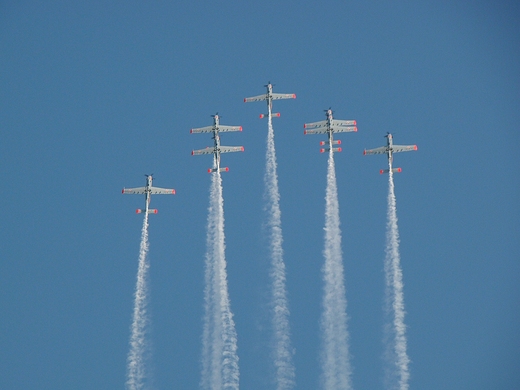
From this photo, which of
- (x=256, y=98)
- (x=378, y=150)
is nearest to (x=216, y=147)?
(x=256, y=98)

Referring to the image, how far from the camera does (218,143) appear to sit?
127250mm

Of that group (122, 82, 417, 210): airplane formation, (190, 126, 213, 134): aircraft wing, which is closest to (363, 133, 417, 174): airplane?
(122, 82, 417, 210): airplane formation

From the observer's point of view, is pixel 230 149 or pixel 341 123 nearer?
pixel 341 123

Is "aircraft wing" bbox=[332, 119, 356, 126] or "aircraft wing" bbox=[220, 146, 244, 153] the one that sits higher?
"aircraft wing" bbox=[332, 119, 356, 126]

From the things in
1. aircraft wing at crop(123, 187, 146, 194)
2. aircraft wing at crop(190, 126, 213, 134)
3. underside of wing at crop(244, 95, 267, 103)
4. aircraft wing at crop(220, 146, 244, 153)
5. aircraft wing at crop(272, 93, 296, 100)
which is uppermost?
aircraft wing at crop(272, 93, 296, 100)

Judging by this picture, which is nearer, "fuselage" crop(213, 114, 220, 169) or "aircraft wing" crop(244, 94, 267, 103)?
"fuselage" crop(213, 114, 220, 169)

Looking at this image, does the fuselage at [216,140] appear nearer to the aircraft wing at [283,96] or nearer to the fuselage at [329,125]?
the aircraft wing at [283,96]

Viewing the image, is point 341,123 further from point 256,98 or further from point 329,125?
point 256,98

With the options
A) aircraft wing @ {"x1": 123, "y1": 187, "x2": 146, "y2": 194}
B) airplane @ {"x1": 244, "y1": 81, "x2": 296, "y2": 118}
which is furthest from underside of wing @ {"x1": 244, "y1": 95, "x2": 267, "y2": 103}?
aircraft wing @ {"x1": 123, "y1": 187, "x2": 146, "y2": 194}

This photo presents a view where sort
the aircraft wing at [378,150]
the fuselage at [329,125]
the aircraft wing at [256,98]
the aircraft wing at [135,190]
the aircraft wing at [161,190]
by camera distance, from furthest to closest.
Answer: the aircraft wing at [256,98], the aircraft wing at [161,190], the aircraft wing at [135,190], the aircraft wing at [378,150], the fuselage at [329,125]

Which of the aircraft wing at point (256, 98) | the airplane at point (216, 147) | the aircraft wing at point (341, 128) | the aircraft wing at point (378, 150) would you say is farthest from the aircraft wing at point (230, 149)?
the aircraft wing at point (378, 150)

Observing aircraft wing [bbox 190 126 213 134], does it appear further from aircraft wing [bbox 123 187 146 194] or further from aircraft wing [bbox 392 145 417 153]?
aircraft wing [bbox 392 145 417 153]

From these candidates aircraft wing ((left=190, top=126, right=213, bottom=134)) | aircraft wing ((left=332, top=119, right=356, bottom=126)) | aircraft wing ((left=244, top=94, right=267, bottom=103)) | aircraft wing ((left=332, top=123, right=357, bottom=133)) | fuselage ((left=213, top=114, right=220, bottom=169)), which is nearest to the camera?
aircraft wing ((left=332, top=123, right=357, bottom=133))

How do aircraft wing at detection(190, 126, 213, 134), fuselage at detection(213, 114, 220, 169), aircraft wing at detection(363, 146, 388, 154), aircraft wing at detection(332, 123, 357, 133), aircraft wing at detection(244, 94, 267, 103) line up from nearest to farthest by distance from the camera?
aircraft wing at detection(363, 146, 388, 154) < aircraft wing at detection(332, 123, 357, 133) < fuselage at detection(213, 114, 220, 169) < aircraft wing at detection(190, 126, 213, 134) < aircraft wing at detection(244, 94, 267, 103)
